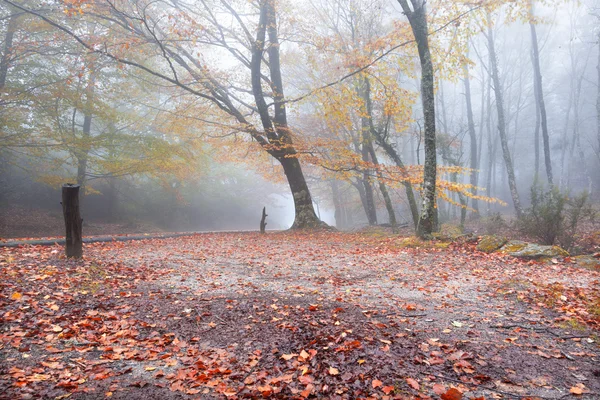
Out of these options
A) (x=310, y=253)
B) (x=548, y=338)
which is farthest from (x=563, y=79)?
(x=548, y=338)

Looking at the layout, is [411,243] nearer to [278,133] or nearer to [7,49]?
[278,133]

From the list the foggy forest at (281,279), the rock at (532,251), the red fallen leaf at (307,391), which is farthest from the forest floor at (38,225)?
the rock at (532,251)

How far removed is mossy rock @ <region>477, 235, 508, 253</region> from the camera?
298 inches

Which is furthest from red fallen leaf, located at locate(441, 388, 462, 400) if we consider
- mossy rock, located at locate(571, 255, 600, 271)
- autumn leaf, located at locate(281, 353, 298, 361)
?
mossy rock, located at locate(571, 255, 600, 271)

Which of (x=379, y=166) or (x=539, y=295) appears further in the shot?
(x=379, y=166)

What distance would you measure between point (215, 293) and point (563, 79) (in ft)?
122

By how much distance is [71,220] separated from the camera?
595 cm

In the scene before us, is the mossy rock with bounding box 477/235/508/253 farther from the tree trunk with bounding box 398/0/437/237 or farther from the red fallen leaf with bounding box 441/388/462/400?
the red fallen leaf with bounding box 441/388/462/400

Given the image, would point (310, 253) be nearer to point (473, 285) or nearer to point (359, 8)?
point (473, 285)

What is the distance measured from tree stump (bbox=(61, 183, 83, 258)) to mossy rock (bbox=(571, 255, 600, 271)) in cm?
973

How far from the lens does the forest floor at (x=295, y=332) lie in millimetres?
2578

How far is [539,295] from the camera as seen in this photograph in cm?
449

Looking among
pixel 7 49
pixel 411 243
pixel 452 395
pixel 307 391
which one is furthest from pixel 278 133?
pixel 452 395

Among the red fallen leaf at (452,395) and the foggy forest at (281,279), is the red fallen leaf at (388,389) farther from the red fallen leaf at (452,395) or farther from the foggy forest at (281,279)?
the red fallen leaf at (452,395)
